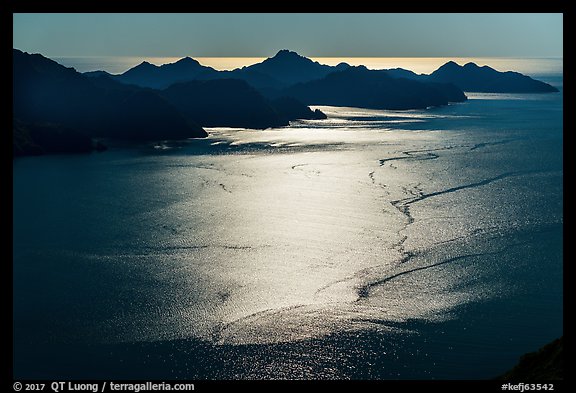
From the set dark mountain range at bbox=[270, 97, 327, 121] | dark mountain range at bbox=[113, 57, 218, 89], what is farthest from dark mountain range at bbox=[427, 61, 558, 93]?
dark mountain range at bbox=[270, 97, 327, 121]

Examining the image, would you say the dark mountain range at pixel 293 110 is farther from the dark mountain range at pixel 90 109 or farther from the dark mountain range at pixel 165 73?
A: the dark mountain range at pixel 165 73

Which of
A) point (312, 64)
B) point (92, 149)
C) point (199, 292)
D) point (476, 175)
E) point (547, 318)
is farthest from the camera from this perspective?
point (312, 64)

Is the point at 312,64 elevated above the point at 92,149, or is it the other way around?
the point at 312,64

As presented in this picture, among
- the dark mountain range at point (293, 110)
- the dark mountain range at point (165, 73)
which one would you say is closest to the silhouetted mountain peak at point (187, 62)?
the dark mountain range at point (165, 73)
